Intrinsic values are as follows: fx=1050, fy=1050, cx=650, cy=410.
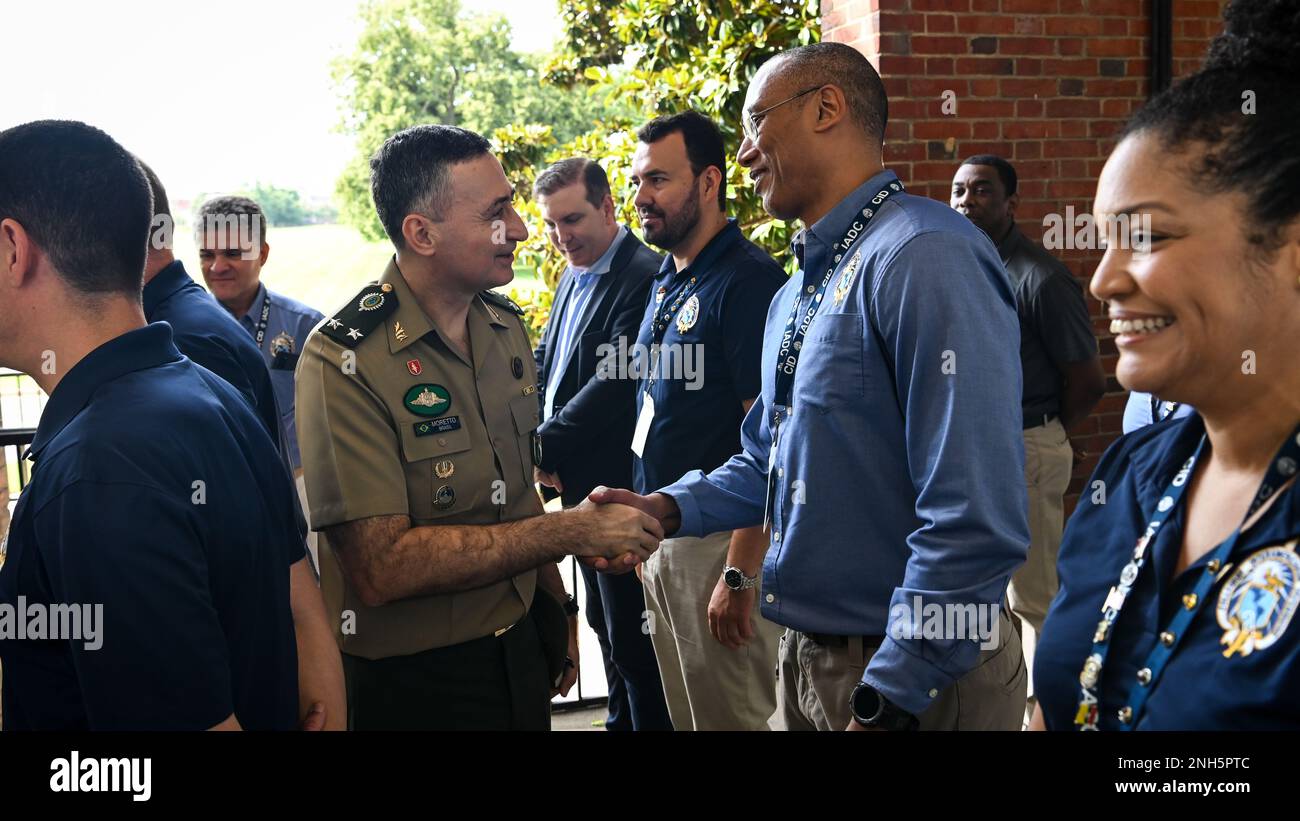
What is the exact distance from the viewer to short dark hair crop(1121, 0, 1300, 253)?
121 cm

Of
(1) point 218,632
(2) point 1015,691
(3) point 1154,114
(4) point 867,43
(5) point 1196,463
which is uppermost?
(4) point 867,43

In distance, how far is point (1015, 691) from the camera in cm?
217

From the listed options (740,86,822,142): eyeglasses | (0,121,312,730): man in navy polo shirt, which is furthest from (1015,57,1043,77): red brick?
(0,121,312,730): man in navy polo shirt

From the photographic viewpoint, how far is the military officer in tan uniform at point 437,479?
234 cm

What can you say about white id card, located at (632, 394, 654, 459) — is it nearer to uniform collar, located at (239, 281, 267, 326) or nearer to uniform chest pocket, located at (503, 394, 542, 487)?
uniform chest pocket, located at (503, 394, 542, 487)

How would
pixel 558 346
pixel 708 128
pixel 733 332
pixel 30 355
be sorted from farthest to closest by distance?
pixel 558 346 < pixel 708 128 < pixel 733 332 < pixel 30 355

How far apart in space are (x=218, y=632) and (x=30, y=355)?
0.57 m

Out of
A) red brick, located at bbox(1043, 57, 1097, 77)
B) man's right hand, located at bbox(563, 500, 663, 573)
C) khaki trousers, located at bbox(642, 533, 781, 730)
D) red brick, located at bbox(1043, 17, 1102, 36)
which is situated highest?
red brick, located at bbox(1043, 17, 1102, 36)

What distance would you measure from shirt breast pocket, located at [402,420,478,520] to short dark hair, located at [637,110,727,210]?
183 centimetres

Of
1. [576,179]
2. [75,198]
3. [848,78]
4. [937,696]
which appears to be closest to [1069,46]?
[576,179]

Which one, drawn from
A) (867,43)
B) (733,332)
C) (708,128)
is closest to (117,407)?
(733,332)

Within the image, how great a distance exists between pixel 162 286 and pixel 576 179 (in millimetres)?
1958

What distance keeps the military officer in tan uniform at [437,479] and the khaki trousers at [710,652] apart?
→ 30.3 inches
